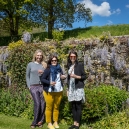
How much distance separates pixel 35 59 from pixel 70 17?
55.3ft

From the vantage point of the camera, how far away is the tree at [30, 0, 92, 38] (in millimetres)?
22344

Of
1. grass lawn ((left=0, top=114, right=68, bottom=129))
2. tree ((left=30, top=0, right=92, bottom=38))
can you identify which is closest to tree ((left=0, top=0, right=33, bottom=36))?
tree ((left=30, top=0, right=92, bottom=38))

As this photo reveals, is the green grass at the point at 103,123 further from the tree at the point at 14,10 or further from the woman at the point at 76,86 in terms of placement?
the tree at the point at 14,10

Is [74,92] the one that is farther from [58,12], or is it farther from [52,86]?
[58,12]

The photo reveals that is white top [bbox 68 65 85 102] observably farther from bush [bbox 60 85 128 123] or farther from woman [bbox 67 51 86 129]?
bush [bbox 60 85 128 123]

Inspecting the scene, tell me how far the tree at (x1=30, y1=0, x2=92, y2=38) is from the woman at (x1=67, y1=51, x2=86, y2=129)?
629 inches

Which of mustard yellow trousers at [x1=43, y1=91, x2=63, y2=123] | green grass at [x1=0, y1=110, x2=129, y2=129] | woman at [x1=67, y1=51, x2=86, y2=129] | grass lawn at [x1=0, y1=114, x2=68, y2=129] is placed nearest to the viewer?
woman at [x1=67, y1=51, x2=86, y2=129]

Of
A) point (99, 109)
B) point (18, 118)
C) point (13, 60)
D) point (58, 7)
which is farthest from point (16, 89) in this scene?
point (58, 7)

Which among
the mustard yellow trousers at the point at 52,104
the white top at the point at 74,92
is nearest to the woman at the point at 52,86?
the mustard yellow trousers at the point at 52,104

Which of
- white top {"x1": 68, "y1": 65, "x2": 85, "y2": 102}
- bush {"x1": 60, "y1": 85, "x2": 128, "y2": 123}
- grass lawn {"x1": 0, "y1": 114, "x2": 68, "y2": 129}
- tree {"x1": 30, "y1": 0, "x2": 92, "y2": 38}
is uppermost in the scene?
tree {"x1": 30, "y1": 0, "x2": 92, "y2": 38}

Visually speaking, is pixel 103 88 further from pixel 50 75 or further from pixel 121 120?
pixel 50 75

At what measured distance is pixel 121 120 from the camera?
6.54m

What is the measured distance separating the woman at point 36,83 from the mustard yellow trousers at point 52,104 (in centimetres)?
28

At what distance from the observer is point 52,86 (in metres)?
6.05
